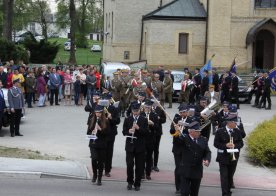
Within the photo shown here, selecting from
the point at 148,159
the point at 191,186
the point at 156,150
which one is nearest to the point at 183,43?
the point at 156,150

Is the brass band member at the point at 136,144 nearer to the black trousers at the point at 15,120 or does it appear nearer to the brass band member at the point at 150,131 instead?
the brass band member at the point at 150,131

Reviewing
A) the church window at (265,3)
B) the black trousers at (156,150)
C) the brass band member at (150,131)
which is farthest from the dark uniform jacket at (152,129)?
the church window at (265,3)

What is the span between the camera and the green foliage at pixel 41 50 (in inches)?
2004

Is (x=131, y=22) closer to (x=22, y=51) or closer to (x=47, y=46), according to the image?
(x=47, y=46)

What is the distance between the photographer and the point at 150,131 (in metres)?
14.0

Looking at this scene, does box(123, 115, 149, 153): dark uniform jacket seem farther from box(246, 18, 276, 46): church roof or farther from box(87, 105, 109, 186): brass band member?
box(246, 18, 276, 46): church roof

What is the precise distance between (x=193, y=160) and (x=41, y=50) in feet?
136

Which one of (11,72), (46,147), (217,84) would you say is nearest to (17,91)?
(46,147)

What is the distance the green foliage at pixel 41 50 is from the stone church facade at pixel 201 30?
6581 mm

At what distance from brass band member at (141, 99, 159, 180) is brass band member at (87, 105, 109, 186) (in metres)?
0.96

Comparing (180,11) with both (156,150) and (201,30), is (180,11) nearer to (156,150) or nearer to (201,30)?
(201,30)

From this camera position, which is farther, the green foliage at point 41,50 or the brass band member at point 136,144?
the green foliage at point 41,50

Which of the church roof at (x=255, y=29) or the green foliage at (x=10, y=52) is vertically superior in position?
the church roof at (x=255, y=29)

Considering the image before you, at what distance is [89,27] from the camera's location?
10044cm
